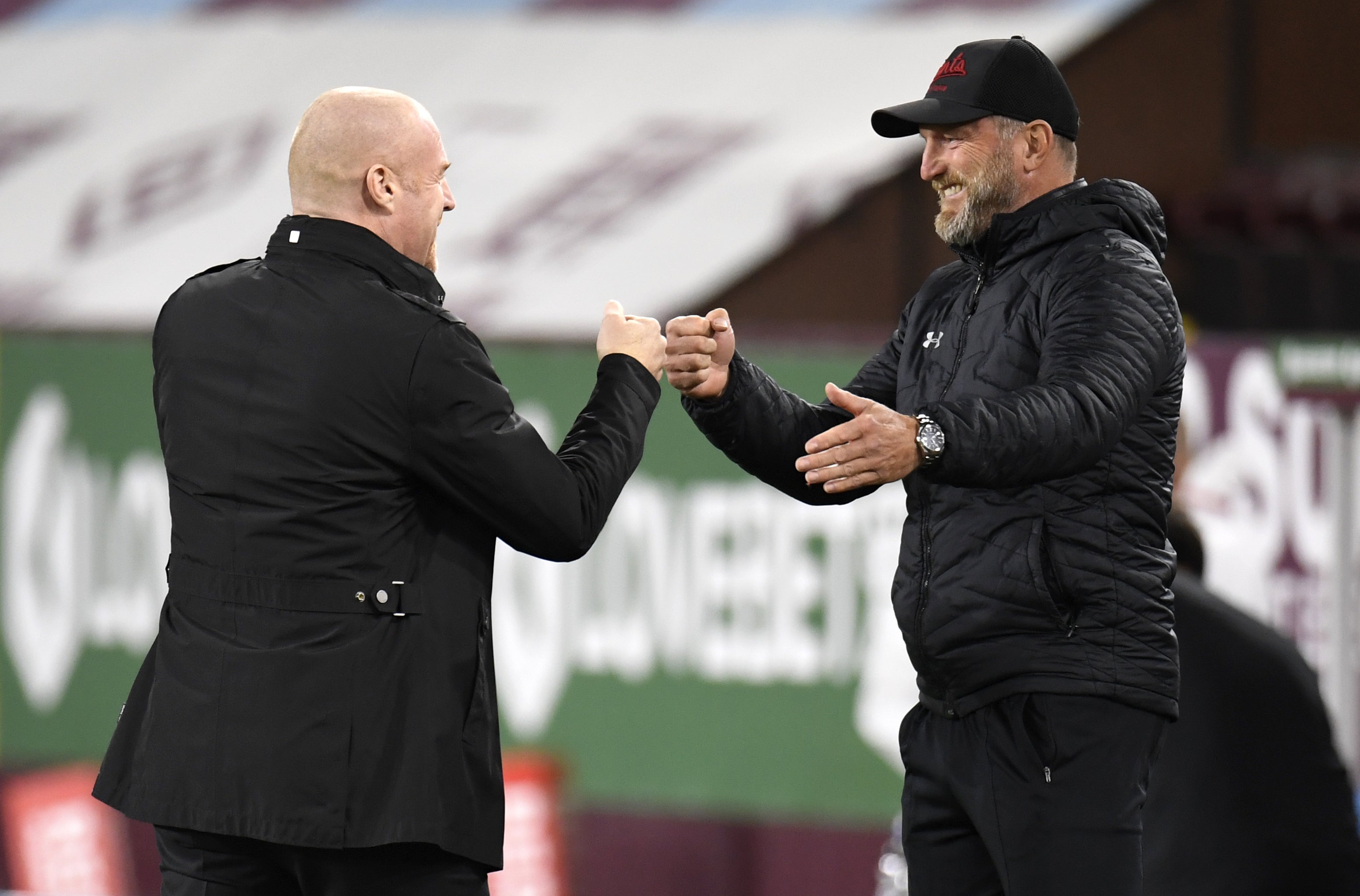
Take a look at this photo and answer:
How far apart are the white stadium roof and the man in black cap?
390 cm

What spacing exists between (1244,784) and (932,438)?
1228mm

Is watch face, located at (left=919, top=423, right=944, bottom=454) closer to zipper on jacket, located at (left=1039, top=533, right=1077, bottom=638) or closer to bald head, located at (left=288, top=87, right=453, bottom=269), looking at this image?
zipper on jacket, located at (left=1039, top=533, right=1077, bottom=638)

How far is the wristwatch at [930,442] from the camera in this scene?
2.31 meters

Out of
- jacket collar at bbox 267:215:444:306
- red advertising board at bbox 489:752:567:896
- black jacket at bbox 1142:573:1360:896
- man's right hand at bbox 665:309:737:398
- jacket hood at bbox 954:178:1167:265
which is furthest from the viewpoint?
red advertising board at bbox 489:752:567:896

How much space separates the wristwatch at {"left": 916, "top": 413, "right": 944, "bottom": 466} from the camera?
231 cm

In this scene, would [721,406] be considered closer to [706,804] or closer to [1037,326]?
[1037,326]

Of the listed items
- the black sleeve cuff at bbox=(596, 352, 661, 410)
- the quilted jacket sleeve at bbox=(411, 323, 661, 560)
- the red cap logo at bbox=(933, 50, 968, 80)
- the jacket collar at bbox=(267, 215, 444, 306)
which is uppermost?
the red cap logo at bbox=(933, 50, 968, 80)

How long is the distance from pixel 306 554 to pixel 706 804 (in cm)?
283

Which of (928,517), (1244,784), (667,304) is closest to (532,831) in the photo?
(667,304)

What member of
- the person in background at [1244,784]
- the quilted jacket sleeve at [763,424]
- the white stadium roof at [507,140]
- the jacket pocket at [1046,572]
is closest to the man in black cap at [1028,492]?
the jacket pocket at [1046,572]

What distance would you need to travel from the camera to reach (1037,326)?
2.49 metres

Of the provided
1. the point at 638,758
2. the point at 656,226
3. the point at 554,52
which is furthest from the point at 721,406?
the point at 554,52

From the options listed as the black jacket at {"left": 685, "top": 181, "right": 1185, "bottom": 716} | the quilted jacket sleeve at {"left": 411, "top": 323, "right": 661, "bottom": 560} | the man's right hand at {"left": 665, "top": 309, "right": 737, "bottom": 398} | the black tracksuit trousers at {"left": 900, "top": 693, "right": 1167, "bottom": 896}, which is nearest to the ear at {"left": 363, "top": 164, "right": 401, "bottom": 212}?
the quilted jacket sleeve at {"left": 411, "top": 323, "right": 661, "bottom": 560}

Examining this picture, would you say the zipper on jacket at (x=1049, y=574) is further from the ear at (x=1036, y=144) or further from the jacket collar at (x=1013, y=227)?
the ear at (x=1036, y=144)
